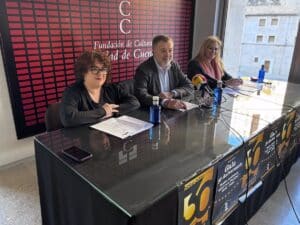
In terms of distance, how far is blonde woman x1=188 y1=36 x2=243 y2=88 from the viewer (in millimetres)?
2516

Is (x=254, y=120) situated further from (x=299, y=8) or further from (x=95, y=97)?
(x=299, y=8)

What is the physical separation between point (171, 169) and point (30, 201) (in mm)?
1401

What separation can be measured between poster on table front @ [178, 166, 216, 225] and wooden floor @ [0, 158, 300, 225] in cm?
71

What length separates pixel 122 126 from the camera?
4.68ft

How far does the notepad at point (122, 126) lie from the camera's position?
4.37 feet

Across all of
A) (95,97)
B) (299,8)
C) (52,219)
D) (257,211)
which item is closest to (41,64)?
(95,97)

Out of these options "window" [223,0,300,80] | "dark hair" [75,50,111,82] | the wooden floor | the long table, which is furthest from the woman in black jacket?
"window" [223,0,300,80]

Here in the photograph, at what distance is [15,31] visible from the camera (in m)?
2.04

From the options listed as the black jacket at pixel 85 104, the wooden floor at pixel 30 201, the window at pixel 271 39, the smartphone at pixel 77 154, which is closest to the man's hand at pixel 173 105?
the black jacket at pixel 85 104

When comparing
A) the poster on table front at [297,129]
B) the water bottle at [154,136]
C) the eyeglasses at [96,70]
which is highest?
the eyeglasses at [96,70]

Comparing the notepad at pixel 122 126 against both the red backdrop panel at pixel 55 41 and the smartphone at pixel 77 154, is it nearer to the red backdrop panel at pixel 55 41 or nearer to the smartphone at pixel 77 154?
the smartphone at pixel 77 154

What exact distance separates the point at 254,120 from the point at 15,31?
2.04 m

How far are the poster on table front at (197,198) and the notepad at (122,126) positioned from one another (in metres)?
0.46

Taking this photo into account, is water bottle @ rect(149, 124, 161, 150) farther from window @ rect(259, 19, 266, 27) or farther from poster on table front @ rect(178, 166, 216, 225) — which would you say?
window @ rect(259, 19, 266, 27)
